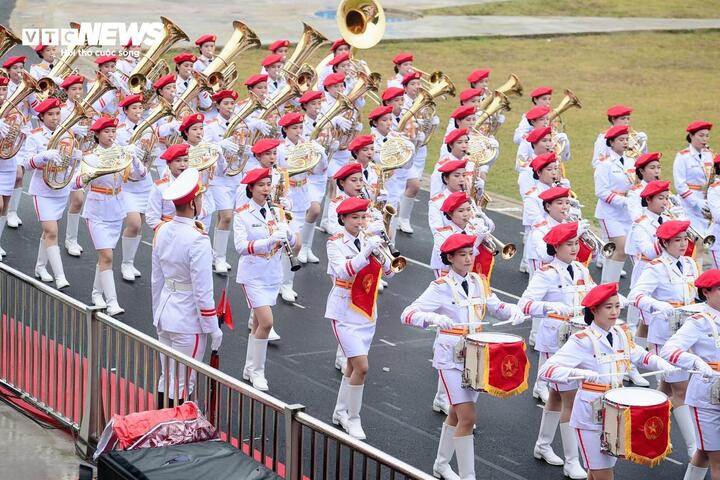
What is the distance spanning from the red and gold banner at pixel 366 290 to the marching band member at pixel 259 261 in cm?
101

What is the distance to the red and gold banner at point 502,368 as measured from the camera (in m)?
8.98

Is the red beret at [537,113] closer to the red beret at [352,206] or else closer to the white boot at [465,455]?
the red beret at [352,206]

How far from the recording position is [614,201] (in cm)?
1455

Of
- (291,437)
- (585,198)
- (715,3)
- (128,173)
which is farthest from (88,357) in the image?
(715,3)

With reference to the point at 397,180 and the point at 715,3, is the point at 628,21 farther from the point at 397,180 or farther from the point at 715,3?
the point at 397,180

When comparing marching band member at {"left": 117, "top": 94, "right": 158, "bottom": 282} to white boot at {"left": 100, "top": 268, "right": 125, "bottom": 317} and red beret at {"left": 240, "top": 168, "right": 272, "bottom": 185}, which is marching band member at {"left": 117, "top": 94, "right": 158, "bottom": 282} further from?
red beret at {"left": 240, "top": 168, "right": 272, "bottom": 185}

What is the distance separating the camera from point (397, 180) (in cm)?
1659

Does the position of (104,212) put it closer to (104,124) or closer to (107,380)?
(104,124)

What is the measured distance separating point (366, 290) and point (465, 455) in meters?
1.77

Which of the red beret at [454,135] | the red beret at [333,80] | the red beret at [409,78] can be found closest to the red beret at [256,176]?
the red beret at [454,135]

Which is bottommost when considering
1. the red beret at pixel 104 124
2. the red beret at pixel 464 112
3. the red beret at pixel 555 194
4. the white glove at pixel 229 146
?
the red beret at pixel 555 194

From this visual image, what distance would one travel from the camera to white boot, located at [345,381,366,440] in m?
10.5

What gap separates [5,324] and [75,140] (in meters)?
4.34

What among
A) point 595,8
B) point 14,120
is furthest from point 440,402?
point 595,8
